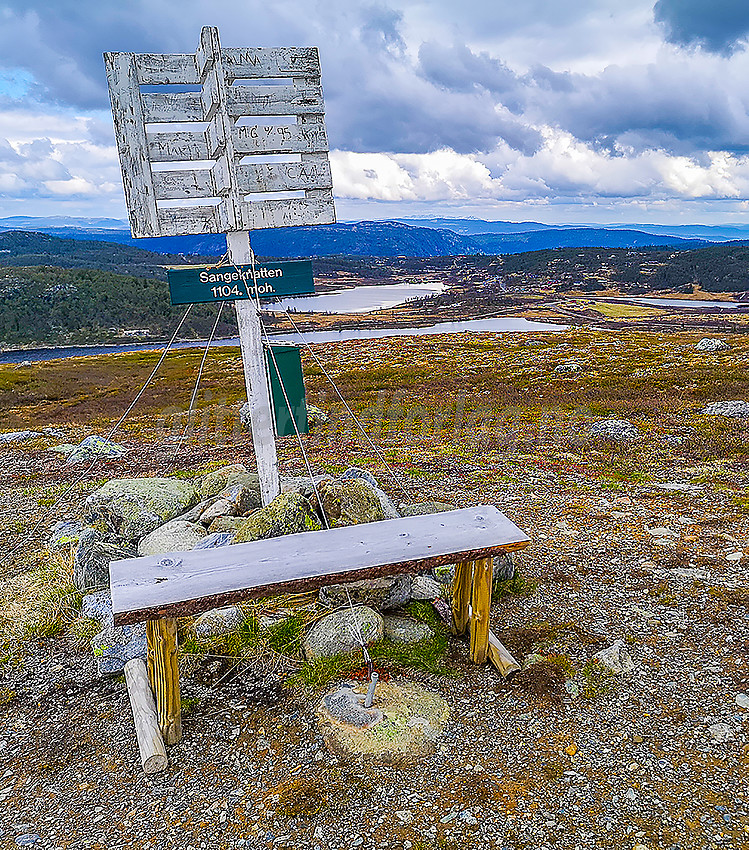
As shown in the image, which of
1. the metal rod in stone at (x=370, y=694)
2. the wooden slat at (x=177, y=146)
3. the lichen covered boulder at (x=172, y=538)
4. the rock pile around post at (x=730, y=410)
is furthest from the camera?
the rock pile around post at (x=730, y=410)

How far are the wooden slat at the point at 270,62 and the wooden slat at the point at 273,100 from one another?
5.4 inches

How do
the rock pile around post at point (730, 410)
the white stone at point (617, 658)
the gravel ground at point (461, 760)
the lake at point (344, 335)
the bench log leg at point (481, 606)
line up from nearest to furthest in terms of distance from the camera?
the gravel ground at point (461, 760), the bench log leg at point (481, 606), the white stone at point (617, 658), the rock pile around post at point (730, 410), the lake at point (344, 335)

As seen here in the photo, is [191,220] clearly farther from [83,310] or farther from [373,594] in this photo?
[83,310]

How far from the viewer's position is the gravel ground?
436 centimetres

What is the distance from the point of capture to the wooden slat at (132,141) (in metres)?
6.98

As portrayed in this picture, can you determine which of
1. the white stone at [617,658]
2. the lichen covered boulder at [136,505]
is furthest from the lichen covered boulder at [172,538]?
the white stone at [617,658]

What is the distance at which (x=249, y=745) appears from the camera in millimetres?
5215

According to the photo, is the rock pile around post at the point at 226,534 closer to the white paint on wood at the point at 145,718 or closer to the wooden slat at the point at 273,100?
the white paint on wood at the point at 145,718

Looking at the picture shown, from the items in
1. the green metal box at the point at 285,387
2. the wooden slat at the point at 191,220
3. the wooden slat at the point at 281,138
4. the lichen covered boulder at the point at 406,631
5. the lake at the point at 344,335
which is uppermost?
the wooden slat at the point at 281,138

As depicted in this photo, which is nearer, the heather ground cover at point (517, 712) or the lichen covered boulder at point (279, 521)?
the heather ground cover at point (517, 712)

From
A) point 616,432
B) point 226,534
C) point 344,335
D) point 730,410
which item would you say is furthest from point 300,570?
point 344,335

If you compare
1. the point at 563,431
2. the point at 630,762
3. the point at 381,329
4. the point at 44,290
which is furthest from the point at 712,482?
the point at 44,290

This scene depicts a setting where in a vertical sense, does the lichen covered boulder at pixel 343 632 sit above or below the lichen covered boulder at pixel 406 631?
above

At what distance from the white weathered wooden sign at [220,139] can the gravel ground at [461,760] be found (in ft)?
16.9
